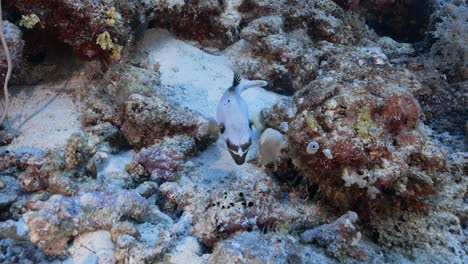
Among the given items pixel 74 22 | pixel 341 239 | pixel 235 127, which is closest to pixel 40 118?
pixel 74 22

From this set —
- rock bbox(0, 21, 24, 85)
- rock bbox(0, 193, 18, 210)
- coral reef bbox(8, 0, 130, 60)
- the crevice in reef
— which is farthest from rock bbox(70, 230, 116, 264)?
the crevice in reef

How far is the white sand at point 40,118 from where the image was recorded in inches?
133

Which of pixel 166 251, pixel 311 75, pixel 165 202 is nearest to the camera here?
pixel 166 251

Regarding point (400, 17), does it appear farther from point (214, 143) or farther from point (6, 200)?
point (6, 200)

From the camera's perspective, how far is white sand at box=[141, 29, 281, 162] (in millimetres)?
4180

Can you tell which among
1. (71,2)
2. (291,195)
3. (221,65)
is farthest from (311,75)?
(71,2)

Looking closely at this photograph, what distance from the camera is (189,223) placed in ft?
8.82

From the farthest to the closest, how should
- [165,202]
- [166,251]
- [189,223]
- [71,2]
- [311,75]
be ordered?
[311,75]
[71,2]
[165,202]
[189,223]
[166,251]

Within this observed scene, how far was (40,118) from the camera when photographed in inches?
143

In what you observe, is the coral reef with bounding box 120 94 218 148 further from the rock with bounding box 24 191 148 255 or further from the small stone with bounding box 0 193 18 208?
the small stone with bounding box 0 193 18 208

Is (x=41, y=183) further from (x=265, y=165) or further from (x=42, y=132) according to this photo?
(x=265, y=165)

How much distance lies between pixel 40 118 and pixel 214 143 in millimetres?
1767

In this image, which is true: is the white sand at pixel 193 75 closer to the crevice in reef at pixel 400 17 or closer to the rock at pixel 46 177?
the rock at pixel 46 177

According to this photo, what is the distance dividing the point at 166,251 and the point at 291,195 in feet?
3.98
